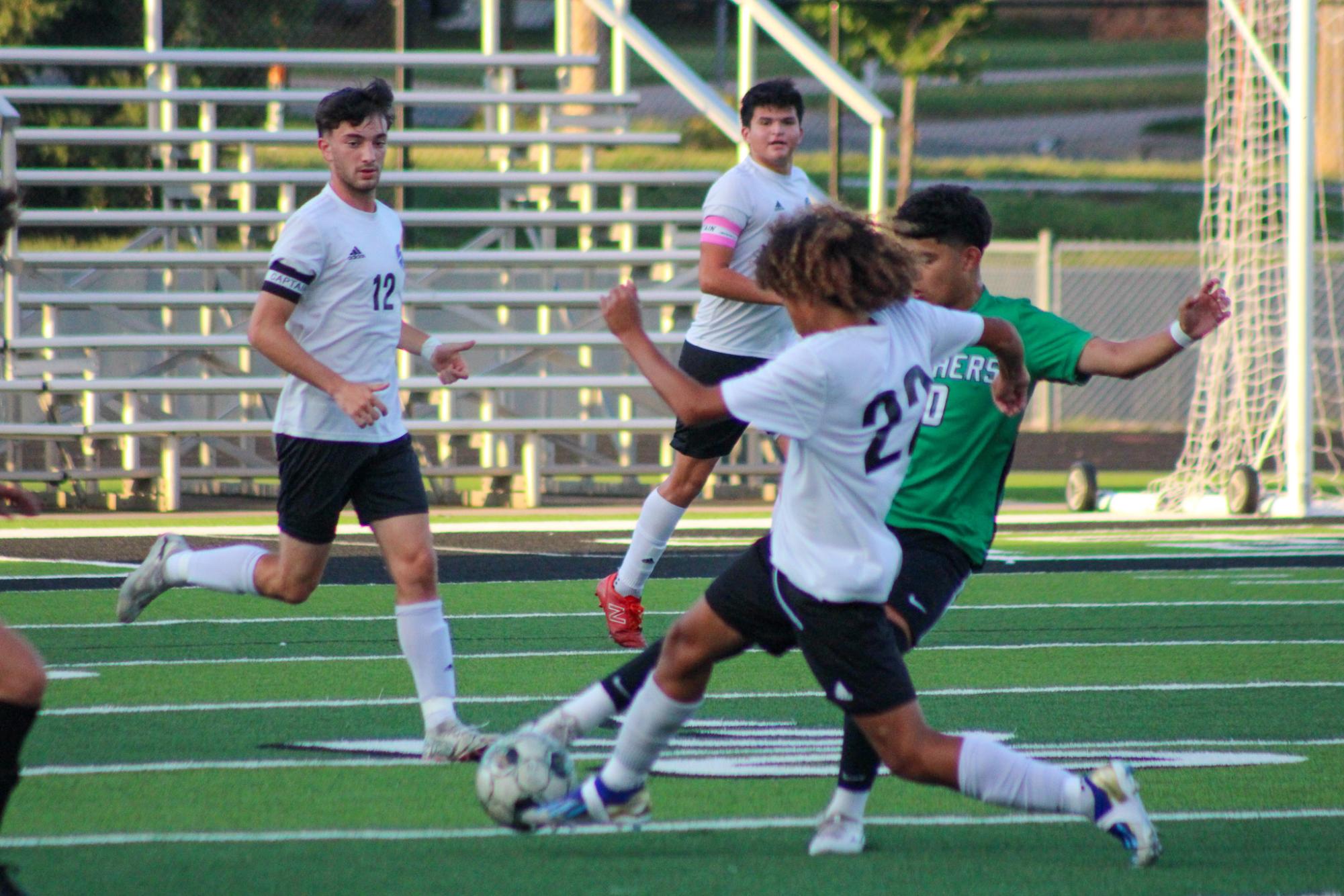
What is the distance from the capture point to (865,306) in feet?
14.1

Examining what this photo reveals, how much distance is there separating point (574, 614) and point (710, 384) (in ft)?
5.42

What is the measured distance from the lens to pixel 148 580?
670 cm

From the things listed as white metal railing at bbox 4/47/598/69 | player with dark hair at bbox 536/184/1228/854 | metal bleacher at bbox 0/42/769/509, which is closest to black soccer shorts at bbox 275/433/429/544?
player with dark hair at bbox 536/184/1228/854

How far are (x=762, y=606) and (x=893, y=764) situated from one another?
473mm

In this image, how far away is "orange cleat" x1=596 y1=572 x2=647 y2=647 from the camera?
769 cm

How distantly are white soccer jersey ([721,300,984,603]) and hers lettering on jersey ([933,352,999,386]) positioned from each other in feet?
2.18

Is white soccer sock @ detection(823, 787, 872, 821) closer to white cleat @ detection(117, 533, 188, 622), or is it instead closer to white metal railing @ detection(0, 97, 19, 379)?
white cleat @ detection(117, 533, 188, 622)

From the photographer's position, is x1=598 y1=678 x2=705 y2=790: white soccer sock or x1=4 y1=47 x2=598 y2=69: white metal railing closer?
x1=598 y1=678 x2=705 y2=790: white soccer sock

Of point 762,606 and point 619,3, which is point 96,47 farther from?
point 762,606

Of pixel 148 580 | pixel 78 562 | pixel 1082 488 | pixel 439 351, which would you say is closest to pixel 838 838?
pixel 439 351

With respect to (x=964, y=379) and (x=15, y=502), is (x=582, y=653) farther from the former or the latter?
(x=15, y=502)

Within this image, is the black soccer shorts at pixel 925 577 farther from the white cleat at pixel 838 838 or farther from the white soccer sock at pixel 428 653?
the white soccer sock at pixel 428 653

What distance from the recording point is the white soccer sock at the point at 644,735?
4.50 m

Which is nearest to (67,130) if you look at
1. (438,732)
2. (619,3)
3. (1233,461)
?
(619,3)
